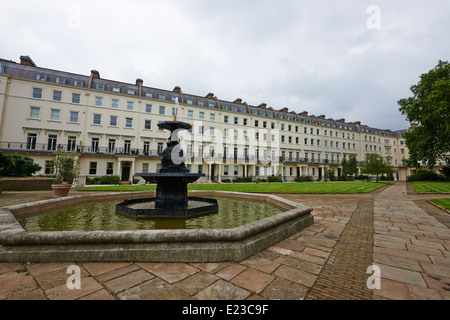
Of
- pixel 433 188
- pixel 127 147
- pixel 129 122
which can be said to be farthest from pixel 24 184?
pixel 433 188

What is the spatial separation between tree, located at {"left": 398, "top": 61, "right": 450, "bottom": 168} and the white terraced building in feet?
62.1

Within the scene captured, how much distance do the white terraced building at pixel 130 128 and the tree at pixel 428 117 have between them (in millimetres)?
18929

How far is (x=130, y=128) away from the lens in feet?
91.8

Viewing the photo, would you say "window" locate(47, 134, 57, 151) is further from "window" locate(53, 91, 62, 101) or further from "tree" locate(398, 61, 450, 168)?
"tree" locate(398, 61, 450, 168)

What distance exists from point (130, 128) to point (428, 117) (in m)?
37.1

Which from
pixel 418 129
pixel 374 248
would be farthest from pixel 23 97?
pixel 418 129

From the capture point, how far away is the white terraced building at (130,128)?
77.1 ft

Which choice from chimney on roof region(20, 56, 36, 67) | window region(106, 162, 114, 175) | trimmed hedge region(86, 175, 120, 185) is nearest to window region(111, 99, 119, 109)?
window region(106, 162, 114, 175)

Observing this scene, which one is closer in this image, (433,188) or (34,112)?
(433,188)

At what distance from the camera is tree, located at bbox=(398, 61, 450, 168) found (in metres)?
20.4

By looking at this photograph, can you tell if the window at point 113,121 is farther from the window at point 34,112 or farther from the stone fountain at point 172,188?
the stone fountain at point 172,188

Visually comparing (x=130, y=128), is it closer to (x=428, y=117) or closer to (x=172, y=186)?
(x=172, y=186)
